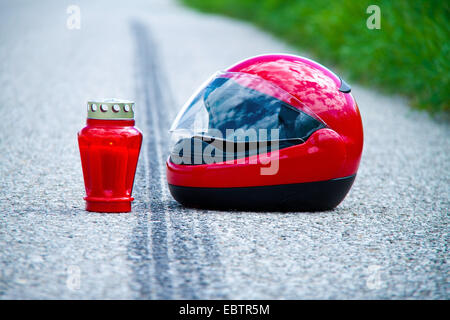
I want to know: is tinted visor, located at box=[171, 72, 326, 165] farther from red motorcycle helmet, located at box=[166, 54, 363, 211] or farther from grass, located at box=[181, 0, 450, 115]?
grass, located at box=[181, 0, 450, 115]

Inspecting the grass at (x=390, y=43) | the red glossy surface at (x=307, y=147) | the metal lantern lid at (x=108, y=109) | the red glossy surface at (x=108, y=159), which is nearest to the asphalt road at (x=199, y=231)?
the red glossy surface at (x=108, y=159)

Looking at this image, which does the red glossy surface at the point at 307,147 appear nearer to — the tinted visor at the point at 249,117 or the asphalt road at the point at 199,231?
the tinted visor at the point at 249,117

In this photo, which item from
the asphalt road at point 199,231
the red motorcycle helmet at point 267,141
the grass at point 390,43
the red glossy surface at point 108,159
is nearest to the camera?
the asphalt road at point 199,231

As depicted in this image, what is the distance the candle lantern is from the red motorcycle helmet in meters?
0.39

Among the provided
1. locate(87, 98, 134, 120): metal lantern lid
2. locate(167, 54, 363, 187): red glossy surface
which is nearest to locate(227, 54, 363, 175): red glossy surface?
locate(167, 54, 363, 187): red glossy surface

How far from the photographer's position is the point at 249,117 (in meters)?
4.03

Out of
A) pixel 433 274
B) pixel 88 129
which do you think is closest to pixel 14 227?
pixel 88 129

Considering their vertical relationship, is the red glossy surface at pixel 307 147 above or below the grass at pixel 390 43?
above

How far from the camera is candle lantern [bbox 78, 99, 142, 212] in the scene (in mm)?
3852

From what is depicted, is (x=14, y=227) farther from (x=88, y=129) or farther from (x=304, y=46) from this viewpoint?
(x=304, y=46)

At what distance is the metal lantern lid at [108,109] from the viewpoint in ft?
12.7

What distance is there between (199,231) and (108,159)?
735mm

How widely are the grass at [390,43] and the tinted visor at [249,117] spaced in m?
5.21
